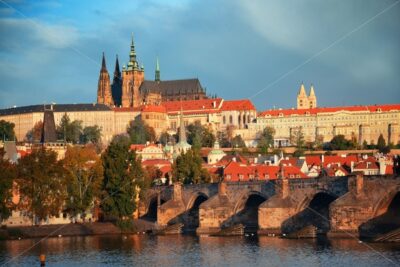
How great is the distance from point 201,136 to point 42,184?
345 ft

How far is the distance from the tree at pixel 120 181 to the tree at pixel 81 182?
65 cm

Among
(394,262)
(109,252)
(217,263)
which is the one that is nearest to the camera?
(394,262)

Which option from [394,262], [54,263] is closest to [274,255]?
[394,262]

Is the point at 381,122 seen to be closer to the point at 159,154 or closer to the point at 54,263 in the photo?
the point at 159,154

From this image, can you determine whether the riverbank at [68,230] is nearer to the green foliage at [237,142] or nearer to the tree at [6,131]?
the tree at [6,131]

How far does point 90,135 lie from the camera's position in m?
174

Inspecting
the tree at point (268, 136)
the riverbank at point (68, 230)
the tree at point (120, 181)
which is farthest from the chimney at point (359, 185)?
the tree at point (268, 136)

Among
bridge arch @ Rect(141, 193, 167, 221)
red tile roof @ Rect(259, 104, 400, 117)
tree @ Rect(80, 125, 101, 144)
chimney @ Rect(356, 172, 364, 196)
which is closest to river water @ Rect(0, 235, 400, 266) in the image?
chimney @ Rect(356, 172, 364, 196)

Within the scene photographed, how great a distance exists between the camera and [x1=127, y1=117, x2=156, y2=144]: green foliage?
572 ft

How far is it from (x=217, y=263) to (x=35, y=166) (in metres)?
20.9

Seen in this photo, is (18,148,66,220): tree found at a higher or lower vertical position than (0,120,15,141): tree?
lower

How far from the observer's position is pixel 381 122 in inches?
7475

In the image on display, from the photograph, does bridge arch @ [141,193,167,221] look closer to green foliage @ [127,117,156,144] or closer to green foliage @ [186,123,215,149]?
green foliage @ [186,123,215,149]

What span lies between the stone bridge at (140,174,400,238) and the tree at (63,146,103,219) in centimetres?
453
